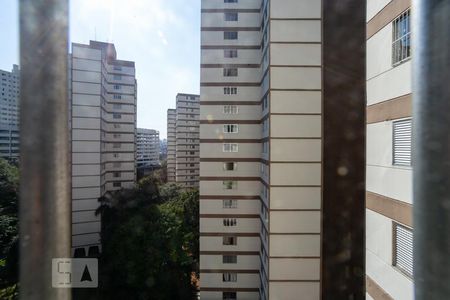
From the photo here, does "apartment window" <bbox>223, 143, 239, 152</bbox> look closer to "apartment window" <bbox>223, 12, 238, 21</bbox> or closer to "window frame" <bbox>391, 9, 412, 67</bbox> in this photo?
"apartment window" <bbox>223, 12, 238, 21</bbox>

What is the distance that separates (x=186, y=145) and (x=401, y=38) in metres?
39.2

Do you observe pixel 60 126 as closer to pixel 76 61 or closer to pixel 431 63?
pixel 431 63

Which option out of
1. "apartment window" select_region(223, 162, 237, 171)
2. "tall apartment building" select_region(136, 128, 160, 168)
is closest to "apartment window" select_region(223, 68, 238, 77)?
"apartment window" select_region(223, 162, 237, 171)

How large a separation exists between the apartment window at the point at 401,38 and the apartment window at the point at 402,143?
3.67ft

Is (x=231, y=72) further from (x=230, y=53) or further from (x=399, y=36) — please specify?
(x=399, y=36)

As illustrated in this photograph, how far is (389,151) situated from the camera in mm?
4828

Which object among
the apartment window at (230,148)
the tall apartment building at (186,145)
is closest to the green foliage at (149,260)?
the apartment window at (230,148)

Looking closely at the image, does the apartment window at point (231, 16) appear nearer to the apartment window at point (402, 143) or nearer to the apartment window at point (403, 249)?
the apartment window at point (402, 143)

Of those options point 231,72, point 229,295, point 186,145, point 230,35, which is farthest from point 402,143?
point 186,145

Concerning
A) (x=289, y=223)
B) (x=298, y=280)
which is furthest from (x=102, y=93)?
(x=298, y=280)

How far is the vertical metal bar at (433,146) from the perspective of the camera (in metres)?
0.88

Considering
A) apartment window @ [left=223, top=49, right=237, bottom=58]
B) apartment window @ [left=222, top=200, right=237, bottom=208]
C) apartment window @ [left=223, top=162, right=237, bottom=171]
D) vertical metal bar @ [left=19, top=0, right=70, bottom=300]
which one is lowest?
apartment window @ [left=222, top=200, right=237, bottom=208]

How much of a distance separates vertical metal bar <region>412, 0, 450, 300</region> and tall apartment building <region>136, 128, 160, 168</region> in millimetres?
67815

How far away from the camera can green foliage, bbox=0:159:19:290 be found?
46.3 ft
